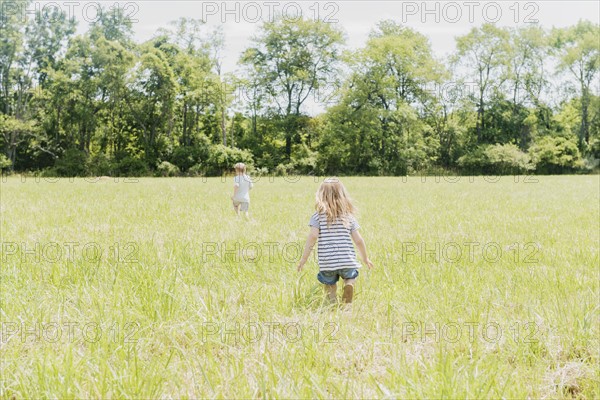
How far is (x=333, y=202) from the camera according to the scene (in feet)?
14.7

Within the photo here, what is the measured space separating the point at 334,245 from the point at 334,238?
0.07m

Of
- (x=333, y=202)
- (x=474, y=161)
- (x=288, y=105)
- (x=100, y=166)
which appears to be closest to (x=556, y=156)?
(x=474, y=161)

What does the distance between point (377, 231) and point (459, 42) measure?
54.8 metres

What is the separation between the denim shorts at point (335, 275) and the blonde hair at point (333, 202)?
0.47m

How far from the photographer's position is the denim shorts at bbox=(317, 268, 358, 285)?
438 centimetres

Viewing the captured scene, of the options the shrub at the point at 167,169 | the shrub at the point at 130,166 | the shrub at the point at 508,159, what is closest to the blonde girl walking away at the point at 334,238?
the shrub at the point at 167,169

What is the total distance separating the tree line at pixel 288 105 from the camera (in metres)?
46.7

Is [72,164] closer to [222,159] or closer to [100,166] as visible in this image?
[100,166]

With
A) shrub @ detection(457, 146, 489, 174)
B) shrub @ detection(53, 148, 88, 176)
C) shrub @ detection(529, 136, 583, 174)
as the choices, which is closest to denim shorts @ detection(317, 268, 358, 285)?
shrub @ detection(53, 148, 88, 176)

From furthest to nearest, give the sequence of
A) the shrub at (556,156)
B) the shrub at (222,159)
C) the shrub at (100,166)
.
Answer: the shrub at (556,156) < the shrub at (222,159) < the shrub at (100,166)

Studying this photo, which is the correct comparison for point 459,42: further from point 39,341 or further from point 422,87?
point 39,341

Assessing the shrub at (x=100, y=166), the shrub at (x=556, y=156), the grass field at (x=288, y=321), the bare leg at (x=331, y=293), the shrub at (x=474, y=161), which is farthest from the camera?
the shrub at (x=474, y=161)

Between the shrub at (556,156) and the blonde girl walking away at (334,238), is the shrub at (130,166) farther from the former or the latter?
the blonde girl walking away at (334,238)

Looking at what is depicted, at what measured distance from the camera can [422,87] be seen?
182 ft
